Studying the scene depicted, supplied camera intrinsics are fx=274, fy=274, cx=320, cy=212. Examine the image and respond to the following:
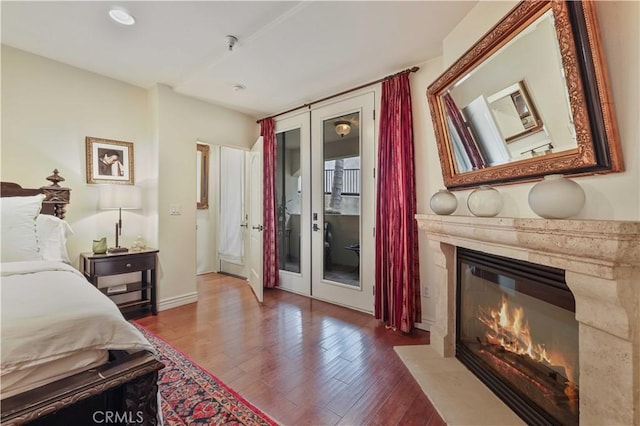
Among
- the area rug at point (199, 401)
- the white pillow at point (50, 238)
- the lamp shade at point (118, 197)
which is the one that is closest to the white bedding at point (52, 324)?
the area rug at point (199, 401)

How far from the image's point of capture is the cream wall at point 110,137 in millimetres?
2576

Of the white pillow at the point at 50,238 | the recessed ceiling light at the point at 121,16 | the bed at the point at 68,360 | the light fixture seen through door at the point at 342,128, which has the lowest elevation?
the bed at the point at 68,360

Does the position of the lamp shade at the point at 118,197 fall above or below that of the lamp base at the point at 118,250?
above

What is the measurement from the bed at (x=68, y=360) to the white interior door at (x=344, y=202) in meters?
2.44

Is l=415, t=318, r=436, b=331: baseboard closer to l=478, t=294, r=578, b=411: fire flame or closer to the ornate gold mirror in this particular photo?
l=478, t=294, r=578, b=411: fire flame

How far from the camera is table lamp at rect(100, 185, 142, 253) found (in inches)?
113

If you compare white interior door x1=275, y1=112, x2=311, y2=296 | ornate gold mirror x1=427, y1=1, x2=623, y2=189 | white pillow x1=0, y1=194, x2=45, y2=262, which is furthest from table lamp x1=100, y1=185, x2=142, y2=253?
ornate gold mirror x1=427, y1=1, x2=623, y2=189

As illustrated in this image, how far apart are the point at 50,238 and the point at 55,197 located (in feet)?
2.34

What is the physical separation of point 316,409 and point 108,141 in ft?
11.2

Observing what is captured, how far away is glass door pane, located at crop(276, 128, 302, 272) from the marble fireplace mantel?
297cm

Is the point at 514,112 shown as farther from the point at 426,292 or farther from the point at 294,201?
the point at 294,201

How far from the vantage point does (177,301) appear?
11.2 ft

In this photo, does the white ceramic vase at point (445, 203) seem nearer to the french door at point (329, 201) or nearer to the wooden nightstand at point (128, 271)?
the french door at point (329, 201)

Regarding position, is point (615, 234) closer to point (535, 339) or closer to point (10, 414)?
point (535, 339)
